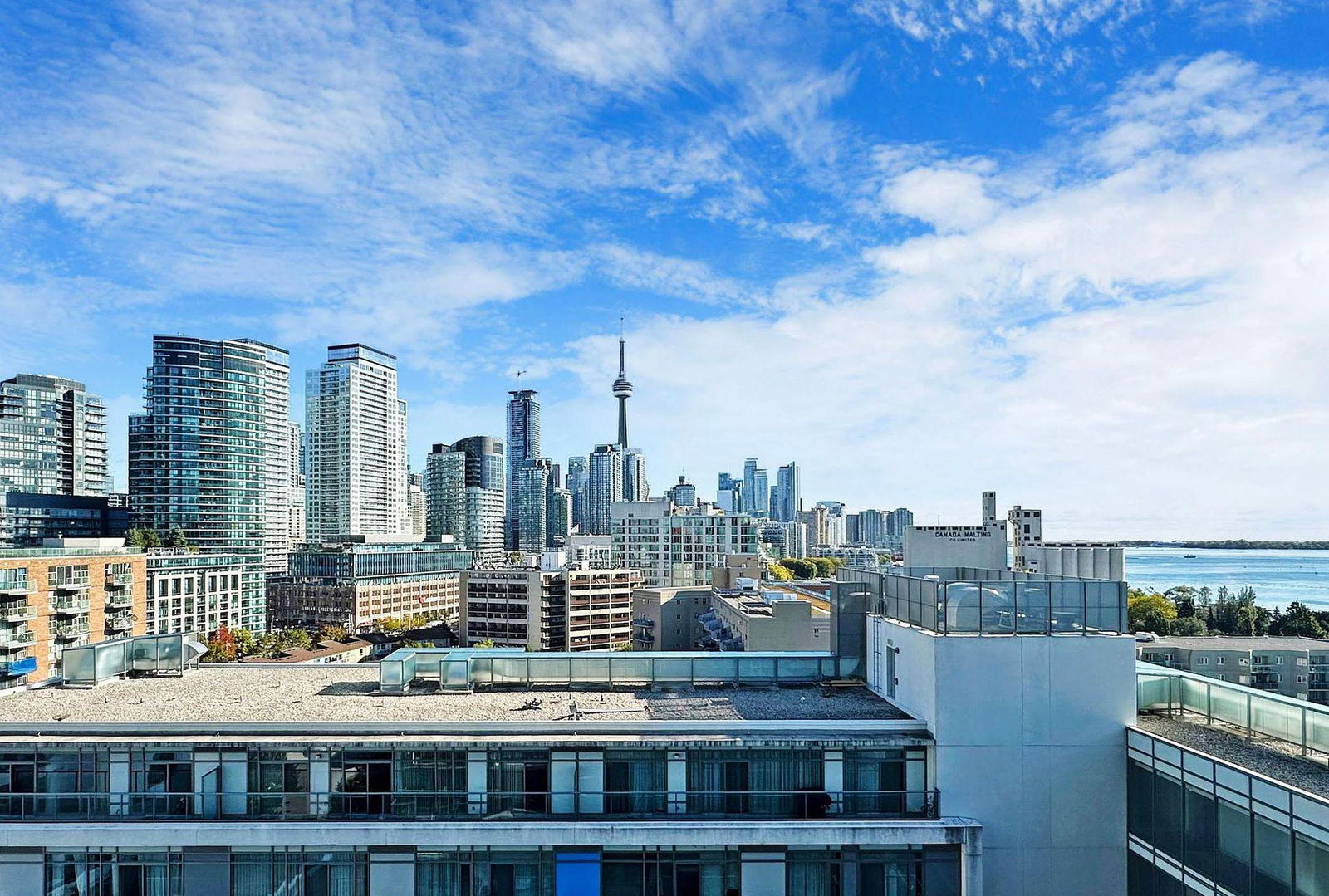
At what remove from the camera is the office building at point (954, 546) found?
54781 millimetres

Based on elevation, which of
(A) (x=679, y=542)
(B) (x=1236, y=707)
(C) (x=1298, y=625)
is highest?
(B) (x=1236, y=707)

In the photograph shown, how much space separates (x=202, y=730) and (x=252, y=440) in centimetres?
12232

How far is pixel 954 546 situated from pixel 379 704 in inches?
1823

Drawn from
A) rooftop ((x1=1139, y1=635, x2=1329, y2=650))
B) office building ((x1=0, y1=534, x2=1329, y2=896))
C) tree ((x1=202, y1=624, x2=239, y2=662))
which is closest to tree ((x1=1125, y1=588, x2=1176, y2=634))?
rooftop ((x1=1139, y1=635, x2=1329, y2=650))

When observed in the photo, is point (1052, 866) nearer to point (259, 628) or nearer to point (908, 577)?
point (908, 577)

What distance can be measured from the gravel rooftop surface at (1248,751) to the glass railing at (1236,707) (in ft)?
0.82

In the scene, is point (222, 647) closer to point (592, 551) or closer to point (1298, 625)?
point (592, 551)

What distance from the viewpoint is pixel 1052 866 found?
49.0 feet

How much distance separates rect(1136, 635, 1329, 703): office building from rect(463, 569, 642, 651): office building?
51872 mm

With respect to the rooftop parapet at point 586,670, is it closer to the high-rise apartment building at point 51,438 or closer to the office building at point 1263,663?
the office building at point 1263,663

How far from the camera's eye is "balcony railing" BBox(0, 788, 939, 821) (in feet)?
48.9

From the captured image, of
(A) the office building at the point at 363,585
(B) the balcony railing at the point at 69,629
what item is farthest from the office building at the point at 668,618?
(B) the balcony railing at the point at 69,629

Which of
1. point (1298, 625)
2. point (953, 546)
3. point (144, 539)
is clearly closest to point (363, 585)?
point (144, 539)

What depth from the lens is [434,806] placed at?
15.0m
